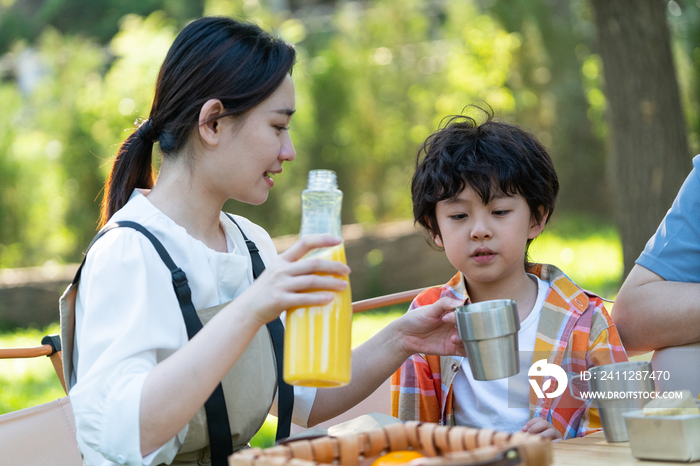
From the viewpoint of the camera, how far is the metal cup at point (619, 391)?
4.61 ft

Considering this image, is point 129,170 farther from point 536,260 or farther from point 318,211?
point 536,260

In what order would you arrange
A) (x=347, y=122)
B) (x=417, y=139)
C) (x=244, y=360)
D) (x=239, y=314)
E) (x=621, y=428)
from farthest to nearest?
(x=417, y=139)
(x=347, y=122)
(x=244, y=360)
(x=621, y=428)
(x=239, y=314)

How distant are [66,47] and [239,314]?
10327mm

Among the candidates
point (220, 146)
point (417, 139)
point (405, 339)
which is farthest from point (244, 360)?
point (417, 139)

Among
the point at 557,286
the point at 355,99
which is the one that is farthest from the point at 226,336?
the point at 355,99

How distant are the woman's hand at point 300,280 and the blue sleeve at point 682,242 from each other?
1.12 meters

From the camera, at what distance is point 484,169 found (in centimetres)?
199

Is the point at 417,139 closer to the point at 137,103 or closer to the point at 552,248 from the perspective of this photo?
the point at 552,248

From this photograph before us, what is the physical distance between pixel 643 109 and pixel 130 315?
460cm

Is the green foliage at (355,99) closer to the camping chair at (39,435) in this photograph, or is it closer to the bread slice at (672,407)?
the camping chair at (39,435)

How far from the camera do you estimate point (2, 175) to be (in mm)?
8734

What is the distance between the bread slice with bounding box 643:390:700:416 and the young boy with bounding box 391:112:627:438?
52cm

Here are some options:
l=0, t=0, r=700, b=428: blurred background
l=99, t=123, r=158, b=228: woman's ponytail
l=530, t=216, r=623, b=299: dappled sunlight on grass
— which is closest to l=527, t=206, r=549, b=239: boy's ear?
l=99, t=123, r=158, b=228: woman's ponytail

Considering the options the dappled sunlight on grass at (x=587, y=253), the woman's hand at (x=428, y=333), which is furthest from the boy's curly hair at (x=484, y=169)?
the dappled sunlight on grass at (x=587, y=253)
